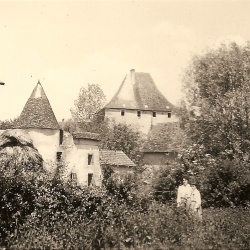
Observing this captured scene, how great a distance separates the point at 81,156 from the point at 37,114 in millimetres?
6004

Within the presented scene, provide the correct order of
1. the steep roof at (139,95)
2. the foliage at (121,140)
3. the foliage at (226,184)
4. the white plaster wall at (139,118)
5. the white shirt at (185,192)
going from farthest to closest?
1. the steep roof at (139,95)
2. the white plaster wall at (139,118)
3. the foliage at (121,140)
4. the foliage at (226,184)
5. the white shirt at (185,192)

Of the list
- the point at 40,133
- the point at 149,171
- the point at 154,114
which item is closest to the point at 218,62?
the point at 40,133

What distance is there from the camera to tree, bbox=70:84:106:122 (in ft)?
220

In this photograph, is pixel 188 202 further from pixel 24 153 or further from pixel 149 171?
pixel 149 171

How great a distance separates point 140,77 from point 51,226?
58.0 meters

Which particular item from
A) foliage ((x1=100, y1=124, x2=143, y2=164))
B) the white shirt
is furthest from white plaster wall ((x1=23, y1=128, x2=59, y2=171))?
the white shirt

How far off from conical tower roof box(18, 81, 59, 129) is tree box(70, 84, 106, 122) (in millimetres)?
30627

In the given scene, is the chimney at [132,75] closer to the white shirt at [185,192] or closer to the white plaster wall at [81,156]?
the white plaster wall at [81,156]

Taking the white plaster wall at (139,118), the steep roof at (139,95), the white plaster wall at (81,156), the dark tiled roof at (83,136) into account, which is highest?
the steep roof at (139,95)

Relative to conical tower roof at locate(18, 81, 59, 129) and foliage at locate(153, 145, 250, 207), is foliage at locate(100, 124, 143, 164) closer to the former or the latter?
conical tower roof at locate(18, 81, 59, 129)

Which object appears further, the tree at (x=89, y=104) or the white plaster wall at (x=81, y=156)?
the tree at (x=89, y=104)

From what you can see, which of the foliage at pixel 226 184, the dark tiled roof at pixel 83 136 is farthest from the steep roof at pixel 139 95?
the foliage at pixel 226 184

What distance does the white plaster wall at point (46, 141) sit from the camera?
113 ft

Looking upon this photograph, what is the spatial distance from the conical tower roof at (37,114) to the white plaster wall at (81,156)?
110 inches
